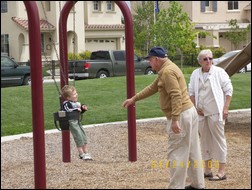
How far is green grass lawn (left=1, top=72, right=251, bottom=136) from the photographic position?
13.6 meters

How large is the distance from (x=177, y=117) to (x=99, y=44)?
31.6 m

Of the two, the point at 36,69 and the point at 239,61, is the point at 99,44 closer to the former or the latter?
the point at 239,61

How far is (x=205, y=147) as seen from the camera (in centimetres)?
716

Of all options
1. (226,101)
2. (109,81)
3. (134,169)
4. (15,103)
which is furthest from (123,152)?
(109,81)

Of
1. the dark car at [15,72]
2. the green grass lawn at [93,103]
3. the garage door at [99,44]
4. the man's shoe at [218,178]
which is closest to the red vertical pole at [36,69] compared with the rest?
the man's shoe at [218,178]

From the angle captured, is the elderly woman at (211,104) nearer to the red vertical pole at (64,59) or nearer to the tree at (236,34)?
the red vertical pole at (64,59)

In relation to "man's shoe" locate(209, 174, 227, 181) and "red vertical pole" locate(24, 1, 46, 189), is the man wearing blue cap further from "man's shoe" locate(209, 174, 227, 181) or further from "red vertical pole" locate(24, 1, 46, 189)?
"red vertical pole" locate(24, 1, 46, 189)

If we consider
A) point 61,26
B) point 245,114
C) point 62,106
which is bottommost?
point 245,114

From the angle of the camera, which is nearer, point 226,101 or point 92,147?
point 226,101

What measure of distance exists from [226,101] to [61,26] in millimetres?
2616

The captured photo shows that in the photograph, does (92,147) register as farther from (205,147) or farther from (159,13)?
(159,13)

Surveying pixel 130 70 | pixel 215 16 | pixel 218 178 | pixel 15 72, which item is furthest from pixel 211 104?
pixel 215 16

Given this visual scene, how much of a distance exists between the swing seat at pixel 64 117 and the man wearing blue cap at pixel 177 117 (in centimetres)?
196

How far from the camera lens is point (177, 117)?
6016mm
